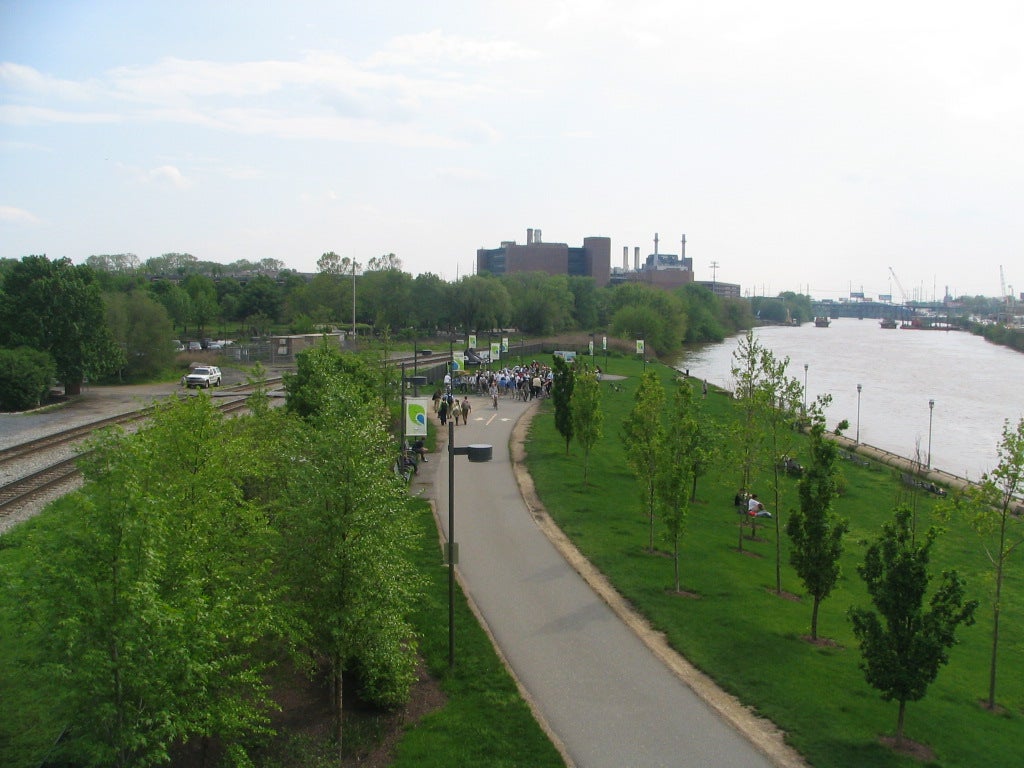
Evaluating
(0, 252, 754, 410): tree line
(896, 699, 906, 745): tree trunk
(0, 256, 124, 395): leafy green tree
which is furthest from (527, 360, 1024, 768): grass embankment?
(0, 256, 124, 395): leafy green tree

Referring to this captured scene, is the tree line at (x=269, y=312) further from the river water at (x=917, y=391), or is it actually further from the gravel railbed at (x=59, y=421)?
the river water at (x=917, y=391)

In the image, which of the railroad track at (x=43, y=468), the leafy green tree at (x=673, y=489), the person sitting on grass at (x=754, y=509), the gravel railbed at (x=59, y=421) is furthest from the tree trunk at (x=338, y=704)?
the person sitting on grass at (x=754, y=509)

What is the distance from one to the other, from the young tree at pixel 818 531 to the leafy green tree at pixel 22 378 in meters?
Answer: 36.4

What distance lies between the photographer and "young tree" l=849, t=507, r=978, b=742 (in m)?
12.3

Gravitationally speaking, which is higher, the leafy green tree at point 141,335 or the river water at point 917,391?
the leafy green tree at point 141,335

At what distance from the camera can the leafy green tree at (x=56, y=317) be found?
43875 millimetres

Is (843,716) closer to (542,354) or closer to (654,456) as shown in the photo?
(654,456)

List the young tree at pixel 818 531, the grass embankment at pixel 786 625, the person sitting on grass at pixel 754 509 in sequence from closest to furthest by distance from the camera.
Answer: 1. the grass embankment at pixel 786 625
2. the young tree at pixel 818 531
3. the person sitting on grass at pixel 754 509

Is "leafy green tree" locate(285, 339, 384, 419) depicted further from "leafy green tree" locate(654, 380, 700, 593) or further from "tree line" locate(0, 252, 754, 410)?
"tree line" locate(0, 252, 754, 410)

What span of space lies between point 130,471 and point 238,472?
4.25 meters

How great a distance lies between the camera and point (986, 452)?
150 ft

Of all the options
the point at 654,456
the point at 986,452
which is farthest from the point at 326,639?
the point at 986,452

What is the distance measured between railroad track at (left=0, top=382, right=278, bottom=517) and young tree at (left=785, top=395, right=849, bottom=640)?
1194cm

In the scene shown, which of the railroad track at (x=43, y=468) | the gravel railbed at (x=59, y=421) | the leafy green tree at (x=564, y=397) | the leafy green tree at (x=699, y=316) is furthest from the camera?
the leafy green tree at (x=699, y=316)
